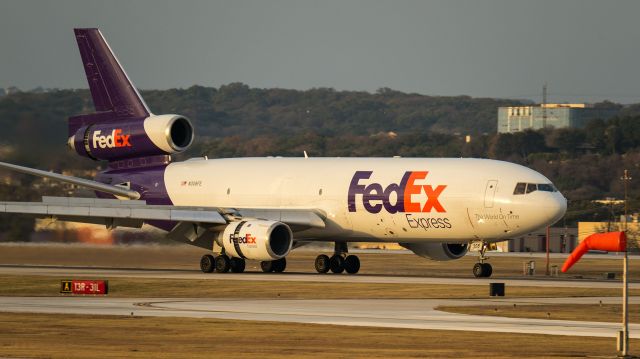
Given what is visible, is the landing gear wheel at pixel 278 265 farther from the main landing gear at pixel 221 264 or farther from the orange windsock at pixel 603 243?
the orange windsock at pixel 603 243

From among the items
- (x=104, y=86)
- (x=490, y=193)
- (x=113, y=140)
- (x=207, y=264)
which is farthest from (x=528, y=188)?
(x=104, y=86)

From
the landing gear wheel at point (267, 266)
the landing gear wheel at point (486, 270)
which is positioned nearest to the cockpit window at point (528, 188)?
the landing gear wheel at point (486, 270)

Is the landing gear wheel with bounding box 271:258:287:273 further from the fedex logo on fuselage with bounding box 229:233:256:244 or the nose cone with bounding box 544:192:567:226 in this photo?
the nose cone with bounding box 544:192:567:226

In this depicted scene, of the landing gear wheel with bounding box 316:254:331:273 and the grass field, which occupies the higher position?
the landing gear wheel with bounding box 316:254:331:273

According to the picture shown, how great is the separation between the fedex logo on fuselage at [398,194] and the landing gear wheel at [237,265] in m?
4.62

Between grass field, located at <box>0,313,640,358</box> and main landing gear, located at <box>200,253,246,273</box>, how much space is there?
20807mm

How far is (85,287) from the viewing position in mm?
38344

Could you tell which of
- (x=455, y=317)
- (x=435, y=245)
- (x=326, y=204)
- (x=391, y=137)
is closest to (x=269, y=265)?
(x=326, y=204)

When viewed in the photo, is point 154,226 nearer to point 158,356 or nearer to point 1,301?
point 1,301

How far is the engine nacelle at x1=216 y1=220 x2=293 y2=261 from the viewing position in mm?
47500

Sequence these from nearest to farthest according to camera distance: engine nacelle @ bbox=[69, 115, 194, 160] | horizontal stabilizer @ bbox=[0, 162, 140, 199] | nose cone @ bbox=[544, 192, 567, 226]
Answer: nose cone @ bbox=[544, 192, 567, 226] → horizontal stabilizer @ bbox=[0, 162, 140, 199] → engine nacelle @ bbox=[69, 115, 194, 160]

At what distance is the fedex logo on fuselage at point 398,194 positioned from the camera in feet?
156

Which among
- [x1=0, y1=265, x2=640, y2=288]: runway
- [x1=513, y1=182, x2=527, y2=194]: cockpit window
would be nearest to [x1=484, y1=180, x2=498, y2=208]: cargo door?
[x1=513, y1=182, x2=527, y2=194]: cockpit window

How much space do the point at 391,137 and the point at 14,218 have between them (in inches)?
4996
